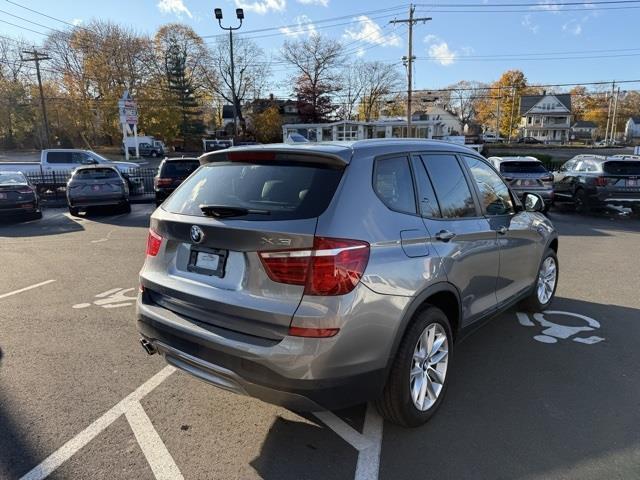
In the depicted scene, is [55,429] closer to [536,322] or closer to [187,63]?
[536,322]

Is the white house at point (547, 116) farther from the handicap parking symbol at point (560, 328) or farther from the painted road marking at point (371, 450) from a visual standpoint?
the painted road marking at point (371, 450)

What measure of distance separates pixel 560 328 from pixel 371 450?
2.90m

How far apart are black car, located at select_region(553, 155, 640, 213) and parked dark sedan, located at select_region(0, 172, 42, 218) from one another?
52.9 ft

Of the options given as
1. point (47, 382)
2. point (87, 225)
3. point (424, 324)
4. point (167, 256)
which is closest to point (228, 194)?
point (167, 256)

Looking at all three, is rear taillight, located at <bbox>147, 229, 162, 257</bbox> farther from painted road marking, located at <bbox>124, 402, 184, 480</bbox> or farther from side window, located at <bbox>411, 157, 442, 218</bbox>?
side window, located at <bbox>411, 157, 442, 218</bbox>

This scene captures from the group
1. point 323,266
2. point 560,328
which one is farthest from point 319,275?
point 560,328

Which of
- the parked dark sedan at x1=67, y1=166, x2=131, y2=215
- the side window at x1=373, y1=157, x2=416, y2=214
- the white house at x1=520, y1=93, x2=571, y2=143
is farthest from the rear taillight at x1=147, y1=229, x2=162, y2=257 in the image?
the white house at x1=520, y1=93, x2=571, y2=143

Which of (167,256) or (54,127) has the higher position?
(54,127)

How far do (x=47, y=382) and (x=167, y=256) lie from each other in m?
1.62

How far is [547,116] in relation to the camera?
89125 mm

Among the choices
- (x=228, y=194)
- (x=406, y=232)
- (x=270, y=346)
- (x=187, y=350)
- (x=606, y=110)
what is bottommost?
(x=187, y=350)

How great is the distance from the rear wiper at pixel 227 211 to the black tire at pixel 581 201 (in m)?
13.3

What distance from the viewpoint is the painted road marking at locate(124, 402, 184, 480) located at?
2.46 metres

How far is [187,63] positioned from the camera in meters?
61.4
